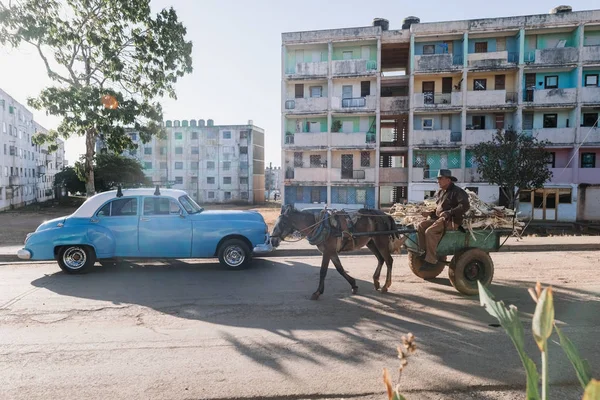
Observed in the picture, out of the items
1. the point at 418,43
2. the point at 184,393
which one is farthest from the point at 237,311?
the point at 418,43

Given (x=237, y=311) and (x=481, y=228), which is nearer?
(x=237, y=311)

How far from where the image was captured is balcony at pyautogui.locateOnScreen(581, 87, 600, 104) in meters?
25.1

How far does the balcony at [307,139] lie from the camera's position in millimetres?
27766

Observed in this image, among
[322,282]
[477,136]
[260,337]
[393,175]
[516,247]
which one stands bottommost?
[260,337]

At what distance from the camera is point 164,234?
833cm

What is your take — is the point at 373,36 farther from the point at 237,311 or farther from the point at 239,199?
the point at 239,199

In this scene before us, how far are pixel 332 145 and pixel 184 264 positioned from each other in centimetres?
1975

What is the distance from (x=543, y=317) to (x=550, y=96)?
99.3 feet

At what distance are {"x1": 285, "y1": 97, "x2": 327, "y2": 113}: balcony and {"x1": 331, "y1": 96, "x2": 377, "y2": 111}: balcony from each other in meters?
0.76

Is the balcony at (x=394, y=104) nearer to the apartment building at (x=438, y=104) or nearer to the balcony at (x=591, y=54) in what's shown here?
the apartment building at (x=438, y=104)

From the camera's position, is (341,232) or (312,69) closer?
(341,232)

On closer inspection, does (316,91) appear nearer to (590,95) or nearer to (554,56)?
(554,56)

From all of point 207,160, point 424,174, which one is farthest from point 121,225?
point 207,160

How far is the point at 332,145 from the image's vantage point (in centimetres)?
2764
